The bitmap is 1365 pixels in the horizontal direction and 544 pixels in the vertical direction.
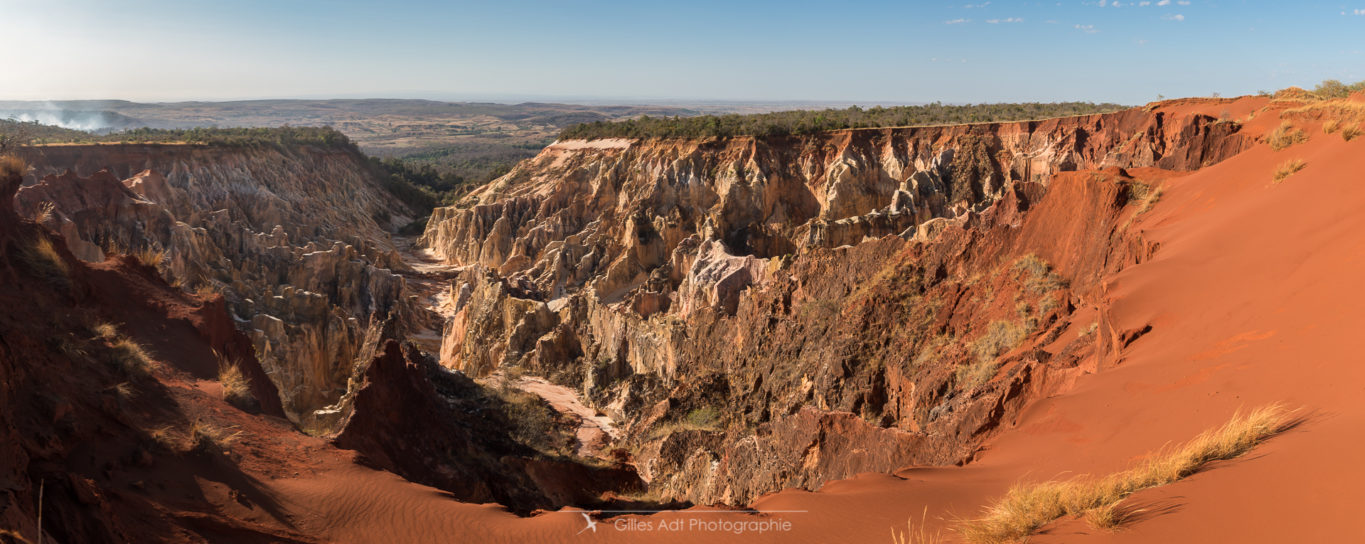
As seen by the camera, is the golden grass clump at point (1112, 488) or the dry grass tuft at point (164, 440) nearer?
the golden grass clump at point (1112, 488)

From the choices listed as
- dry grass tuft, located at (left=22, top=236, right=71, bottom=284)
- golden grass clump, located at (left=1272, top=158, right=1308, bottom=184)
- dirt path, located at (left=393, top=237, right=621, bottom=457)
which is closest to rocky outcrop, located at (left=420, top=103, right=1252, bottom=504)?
dirt path, located at (left=393, top=237, right=621, bottom=457)

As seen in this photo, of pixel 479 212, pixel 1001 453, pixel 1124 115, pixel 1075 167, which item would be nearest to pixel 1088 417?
pixel 1001 453

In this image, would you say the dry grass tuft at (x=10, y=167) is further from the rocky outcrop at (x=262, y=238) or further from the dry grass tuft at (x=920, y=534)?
the dry grass tuft at (x=920, y=534)

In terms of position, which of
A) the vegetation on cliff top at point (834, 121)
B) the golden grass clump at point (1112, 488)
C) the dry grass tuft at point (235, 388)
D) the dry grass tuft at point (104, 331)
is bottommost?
the dry grass tuft at point (235, 388)

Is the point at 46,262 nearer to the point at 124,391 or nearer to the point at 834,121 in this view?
the point at 124,391

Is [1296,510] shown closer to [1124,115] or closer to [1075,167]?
[1075,167]

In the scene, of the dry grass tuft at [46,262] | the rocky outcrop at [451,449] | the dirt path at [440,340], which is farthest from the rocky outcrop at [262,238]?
the dry grass tuft at [46,262]
